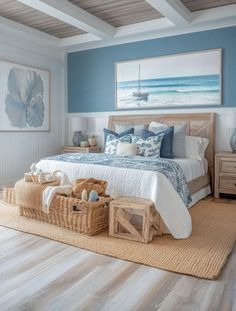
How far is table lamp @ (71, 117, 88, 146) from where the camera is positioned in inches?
218

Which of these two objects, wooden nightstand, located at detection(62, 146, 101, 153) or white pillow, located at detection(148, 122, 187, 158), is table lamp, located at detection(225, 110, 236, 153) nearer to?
white pillow, located at detection(148, 122, 187, 158)

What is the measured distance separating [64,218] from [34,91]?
319cm

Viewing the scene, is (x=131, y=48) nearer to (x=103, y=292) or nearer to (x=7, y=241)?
(x=7, y=241)

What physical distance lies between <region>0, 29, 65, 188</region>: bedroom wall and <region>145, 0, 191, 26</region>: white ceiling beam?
2.41m

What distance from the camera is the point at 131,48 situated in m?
5.24

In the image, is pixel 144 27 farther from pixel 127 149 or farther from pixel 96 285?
pixel 96 285

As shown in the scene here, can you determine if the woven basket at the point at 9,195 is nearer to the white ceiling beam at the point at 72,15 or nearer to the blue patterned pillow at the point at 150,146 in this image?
the blue patterned pillow at the point at 150,146

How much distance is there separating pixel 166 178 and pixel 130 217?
0.51m

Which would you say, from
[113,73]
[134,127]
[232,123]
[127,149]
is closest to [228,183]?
[232,123]

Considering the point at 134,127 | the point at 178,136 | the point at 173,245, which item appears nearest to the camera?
the point at 173,245

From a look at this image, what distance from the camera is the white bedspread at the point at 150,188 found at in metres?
2.69

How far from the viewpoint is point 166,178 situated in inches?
113

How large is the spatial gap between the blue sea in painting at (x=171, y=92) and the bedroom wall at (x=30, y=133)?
4.39 feet

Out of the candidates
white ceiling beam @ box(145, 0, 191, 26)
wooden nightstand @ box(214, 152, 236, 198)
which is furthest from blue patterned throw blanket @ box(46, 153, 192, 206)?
white ceiling beam @ box(145, 0, 191, 26)
